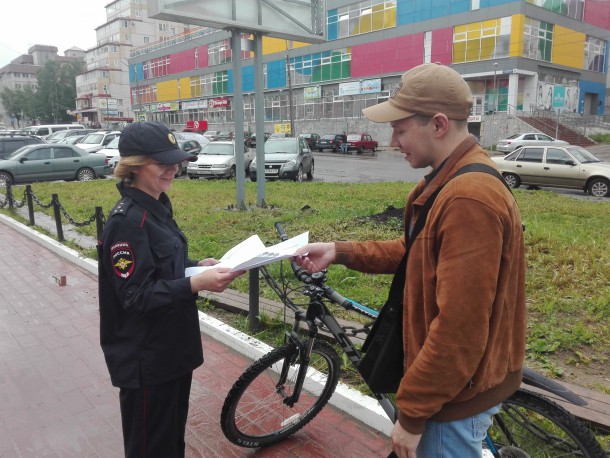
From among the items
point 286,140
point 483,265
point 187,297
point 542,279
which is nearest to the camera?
point 483,265

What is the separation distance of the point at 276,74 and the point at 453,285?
55.9 meters

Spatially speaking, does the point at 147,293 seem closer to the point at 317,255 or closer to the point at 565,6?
the point at 317,255

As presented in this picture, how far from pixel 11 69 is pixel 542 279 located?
151 meters

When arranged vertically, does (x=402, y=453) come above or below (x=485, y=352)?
below

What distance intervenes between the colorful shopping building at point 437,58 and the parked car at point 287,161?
50.2 feet

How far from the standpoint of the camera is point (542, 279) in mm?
5301

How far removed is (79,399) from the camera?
362 cm

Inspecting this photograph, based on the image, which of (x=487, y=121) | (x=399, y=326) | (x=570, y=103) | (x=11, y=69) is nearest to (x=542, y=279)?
(x=399, y=326)

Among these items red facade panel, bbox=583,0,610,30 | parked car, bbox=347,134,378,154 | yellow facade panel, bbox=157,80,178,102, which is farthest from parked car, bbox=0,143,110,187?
yellow facade panel, bbox=157,80,178,102

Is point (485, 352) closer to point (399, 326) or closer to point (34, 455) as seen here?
point (399, 326)

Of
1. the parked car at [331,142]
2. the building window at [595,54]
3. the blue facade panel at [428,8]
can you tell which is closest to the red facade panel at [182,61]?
the blue facade panel at [428,8]

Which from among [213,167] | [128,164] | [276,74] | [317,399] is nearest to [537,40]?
[276,74]

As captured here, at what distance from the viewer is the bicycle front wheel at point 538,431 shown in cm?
229

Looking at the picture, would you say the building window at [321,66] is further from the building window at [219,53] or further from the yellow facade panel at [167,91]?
the yellow facade panel at [167,91]
